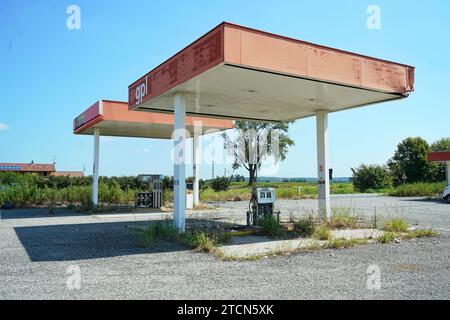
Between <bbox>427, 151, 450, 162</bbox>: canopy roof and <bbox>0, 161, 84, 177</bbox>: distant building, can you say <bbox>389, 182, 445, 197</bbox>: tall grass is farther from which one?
<bbox>0, 161, 84, 177</bbox>: distant building

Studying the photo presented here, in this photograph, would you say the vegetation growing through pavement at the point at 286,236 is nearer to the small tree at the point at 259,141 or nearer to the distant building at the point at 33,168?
the small tree at the point at 259,141

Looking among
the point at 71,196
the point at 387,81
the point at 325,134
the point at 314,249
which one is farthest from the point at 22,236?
the point at 71,196

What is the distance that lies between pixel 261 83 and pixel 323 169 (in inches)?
188

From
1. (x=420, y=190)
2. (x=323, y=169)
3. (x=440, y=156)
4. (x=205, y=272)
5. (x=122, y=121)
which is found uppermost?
(x=122, y=121)

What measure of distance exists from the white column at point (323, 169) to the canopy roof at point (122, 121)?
6922 mm

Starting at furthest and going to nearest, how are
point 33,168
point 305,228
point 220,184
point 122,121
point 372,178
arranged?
point 33,168, point 372,178, point 220,184, point 122,121, point 305,228

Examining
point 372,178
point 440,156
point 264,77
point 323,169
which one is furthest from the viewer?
point 372,178

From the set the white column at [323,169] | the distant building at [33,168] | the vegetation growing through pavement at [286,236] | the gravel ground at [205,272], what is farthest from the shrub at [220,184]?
the distant building at [33,168]

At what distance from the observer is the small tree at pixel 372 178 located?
1850 inches

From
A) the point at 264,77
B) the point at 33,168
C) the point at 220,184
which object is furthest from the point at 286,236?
the point at 33,168

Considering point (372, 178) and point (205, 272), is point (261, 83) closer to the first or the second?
point (205, 272)

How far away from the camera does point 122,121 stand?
17.5 meters
